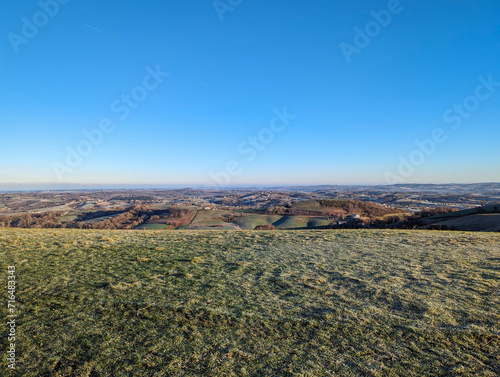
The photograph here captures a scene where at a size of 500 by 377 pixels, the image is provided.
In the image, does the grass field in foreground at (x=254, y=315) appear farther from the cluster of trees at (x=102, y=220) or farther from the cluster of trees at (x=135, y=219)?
the cluster of trees at (x=135, y=219)

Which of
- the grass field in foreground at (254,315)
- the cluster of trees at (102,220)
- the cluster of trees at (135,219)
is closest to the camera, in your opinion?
the grass field in foreground at (254,315)

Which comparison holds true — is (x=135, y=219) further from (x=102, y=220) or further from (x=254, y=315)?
(x=254, y=315)

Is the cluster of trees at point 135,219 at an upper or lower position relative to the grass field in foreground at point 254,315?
lower

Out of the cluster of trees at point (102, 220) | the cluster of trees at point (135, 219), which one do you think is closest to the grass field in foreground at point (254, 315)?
the cluster of trees at point (102, 220)

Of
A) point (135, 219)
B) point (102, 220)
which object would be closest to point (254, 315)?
point (102, 220)

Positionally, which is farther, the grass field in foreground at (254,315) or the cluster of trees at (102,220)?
the cluster of trees at (102,220)

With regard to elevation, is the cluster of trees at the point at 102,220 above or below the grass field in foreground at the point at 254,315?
below

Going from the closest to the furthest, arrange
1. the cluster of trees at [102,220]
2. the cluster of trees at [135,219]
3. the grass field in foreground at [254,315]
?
the grass field in foreground at [254,315], the cluster of trees at [102,220], the cluster of trees at [135,219]

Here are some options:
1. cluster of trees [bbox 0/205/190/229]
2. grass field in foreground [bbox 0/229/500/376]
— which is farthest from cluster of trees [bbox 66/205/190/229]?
grass field in foreground [bbox 0/229/500/376]

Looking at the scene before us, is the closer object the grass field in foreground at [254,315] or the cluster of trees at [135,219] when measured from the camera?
the grass field in foreground at [254,315]
